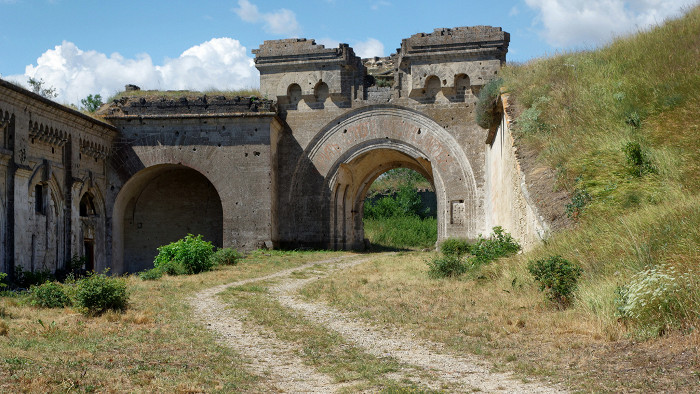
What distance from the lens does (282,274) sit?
608 inches

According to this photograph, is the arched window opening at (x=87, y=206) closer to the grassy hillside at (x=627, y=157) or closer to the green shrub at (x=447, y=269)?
the green shrub at (x=447, y=269)

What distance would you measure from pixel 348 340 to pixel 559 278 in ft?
8.79

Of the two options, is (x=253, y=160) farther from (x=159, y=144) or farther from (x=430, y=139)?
(x=430, y=139)

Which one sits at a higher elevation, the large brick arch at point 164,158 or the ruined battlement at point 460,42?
the ruined battlement at point 460,42

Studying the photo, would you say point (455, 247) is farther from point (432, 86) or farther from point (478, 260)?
point (432, 86)

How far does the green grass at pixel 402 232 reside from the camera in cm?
3014

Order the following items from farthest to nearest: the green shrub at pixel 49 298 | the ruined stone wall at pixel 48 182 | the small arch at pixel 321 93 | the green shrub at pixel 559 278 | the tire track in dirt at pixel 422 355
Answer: the small arch at pixel 321 93
the ruined stone wall at pixel 48 182
the green shrub at pixel 49 298
the green shrub at pixel 559 278
the tire track in dirt at pixel 422 355

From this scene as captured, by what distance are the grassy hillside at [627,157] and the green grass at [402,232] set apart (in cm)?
1319

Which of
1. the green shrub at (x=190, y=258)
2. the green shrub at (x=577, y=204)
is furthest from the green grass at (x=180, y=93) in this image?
the green shrub at (x=577, y=204)

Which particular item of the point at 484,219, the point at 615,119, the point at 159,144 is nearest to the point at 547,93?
the point at 615,119

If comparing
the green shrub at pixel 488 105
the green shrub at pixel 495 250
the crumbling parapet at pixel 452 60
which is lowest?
the green shrub at pixel 495 250

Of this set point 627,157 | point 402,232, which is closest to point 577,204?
point 627,157

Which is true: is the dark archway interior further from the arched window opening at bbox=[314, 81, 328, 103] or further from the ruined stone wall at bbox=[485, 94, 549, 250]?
the ruined stone wall at bbox=[485, 94, 549, 250]

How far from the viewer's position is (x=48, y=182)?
1681cm
